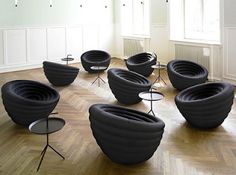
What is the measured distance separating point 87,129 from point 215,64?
3692mm

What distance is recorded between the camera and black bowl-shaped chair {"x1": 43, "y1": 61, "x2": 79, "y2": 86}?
19.8 feet

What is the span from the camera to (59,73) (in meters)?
6.06

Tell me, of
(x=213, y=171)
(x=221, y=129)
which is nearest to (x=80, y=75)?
(x=221, y=129)

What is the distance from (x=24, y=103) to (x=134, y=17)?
256 inches

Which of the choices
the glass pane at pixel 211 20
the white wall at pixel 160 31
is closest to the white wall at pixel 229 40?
the glass pane at pixel 211 20

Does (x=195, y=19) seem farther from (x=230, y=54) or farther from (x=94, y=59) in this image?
(x=94, y=59)

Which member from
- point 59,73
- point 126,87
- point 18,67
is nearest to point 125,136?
point 126,87

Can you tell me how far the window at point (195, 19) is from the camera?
6859mm

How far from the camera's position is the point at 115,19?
9.89 meters

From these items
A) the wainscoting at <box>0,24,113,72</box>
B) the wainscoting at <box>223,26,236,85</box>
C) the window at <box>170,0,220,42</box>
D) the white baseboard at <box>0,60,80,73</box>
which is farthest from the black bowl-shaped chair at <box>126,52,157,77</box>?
the white baseboard at <box>0,60,80,73</box>

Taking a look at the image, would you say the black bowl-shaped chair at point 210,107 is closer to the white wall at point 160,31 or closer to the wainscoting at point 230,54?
the wainscoting at point 230,54

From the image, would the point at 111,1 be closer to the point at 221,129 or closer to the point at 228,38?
the point at 228,38

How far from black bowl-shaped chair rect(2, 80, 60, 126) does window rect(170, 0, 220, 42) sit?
14.5ft

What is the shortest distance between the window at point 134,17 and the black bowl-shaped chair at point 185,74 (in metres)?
3.43
